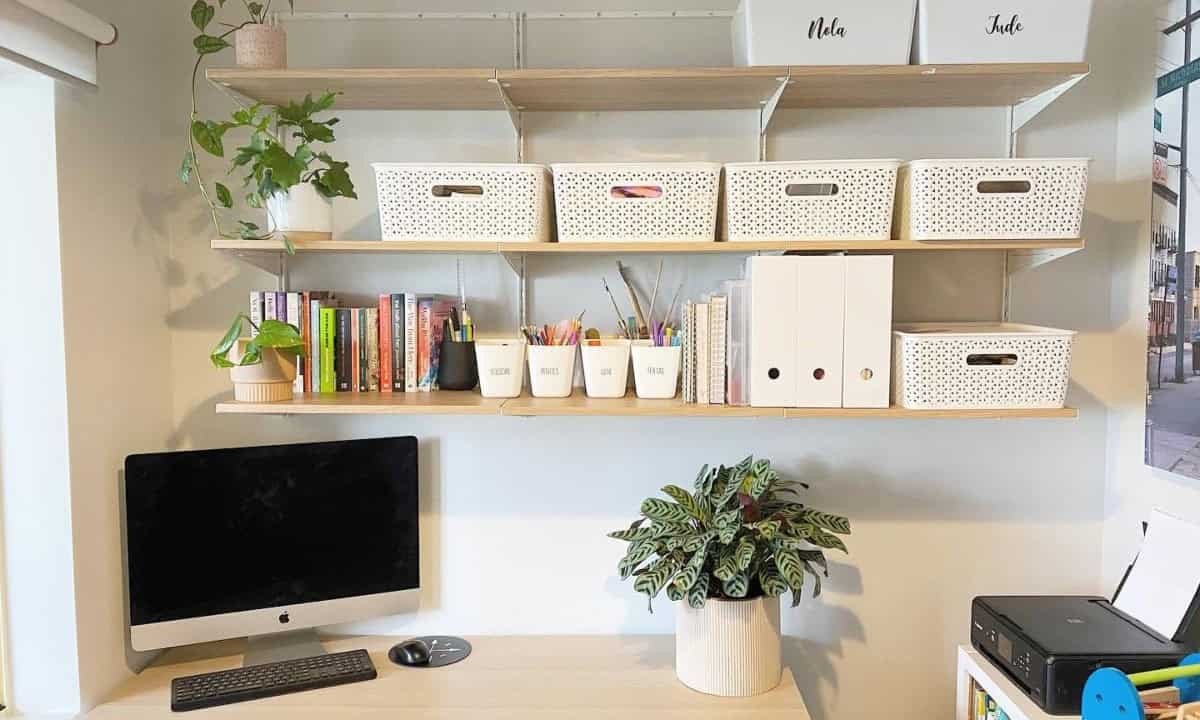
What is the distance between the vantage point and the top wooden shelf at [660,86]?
163cm

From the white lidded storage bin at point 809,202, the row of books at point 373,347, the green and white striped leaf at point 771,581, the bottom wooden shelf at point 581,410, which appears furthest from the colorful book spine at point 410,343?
the green and white striped leaf at point 771,581

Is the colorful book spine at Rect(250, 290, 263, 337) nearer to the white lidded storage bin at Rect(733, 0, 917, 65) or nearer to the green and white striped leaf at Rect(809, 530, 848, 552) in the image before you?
→ the white lidded storage bin at Rect(733, 0, 917, 65)

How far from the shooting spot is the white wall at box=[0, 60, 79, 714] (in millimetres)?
1534

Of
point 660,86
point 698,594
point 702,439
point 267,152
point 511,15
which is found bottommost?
point 698,594

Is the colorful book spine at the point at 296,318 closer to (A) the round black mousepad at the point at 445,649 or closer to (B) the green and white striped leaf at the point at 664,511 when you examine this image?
(A) the round black mousepad at the point at 445,649

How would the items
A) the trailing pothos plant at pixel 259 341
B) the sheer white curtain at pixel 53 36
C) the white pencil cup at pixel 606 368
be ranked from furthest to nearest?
the white pencil cup at pixel 606 368
the trailing pothos plant at pixel 259 341
the sheer white curtain at pixel 53 36

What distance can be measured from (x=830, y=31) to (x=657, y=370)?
2.44 feet

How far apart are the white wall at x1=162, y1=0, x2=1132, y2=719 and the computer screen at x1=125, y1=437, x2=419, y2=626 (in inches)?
5.0

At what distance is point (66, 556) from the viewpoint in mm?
1590

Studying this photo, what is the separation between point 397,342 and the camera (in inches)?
72.4

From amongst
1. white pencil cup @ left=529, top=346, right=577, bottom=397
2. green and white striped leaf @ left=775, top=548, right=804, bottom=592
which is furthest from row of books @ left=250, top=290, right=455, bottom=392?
green and white striped leaf @ left=775, top=548, right=804, bottom=592

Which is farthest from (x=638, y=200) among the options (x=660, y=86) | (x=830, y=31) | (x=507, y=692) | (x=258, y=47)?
(x=507, y=692)

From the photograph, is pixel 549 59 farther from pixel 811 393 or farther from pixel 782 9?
pixel 811 393

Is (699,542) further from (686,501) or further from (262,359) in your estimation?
(262,359)
